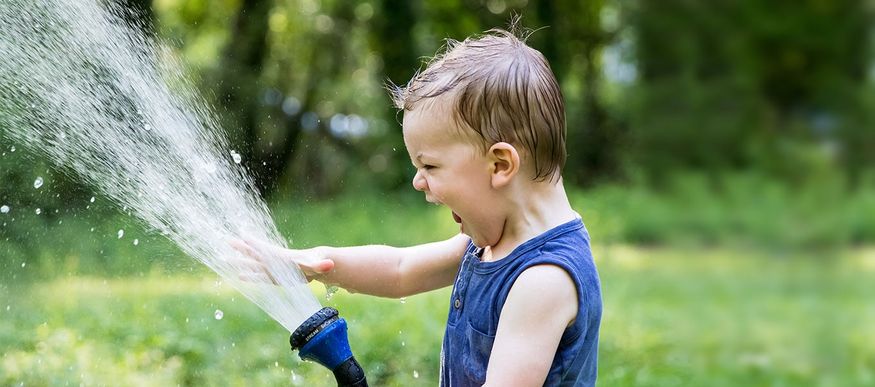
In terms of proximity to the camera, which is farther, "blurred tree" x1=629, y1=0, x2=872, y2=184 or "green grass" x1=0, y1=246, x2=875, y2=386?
→ "blurred tree" x1=629, y1=0, x2=872, y2=184

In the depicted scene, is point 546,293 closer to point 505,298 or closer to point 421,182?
point 505,298

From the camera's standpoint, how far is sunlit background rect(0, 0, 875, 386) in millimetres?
4105

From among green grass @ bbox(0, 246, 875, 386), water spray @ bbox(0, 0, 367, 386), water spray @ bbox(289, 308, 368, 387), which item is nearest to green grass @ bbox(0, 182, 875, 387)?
A: green grass @ bbox(0, 246, 875, 386)

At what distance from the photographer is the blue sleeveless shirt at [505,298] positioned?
1979 millimetres

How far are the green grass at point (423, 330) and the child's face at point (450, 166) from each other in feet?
5.70

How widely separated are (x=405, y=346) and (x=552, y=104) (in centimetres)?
227

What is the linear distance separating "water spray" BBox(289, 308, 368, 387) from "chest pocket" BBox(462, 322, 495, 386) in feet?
0.76

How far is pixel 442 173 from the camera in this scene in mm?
1994

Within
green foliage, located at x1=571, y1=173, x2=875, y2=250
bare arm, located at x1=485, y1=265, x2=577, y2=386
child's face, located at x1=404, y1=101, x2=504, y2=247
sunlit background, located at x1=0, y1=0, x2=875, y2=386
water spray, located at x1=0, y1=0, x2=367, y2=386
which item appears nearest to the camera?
bare arm, located at x1=485, y1=265, x2=577, y2=386

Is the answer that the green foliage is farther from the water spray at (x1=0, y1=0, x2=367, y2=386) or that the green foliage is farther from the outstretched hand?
the outstretched hand

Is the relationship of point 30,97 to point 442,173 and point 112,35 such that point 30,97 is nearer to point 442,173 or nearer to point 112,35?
point 112,35

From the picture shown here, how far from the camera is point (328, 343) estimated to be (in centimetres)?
199

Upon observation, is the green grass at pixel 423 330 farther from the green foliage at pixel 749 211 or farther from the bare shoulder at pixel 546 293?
the bare shoulder at pixel 546 293

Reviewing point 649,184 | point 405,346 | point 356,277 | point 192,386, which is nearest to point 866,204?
point 649,184
